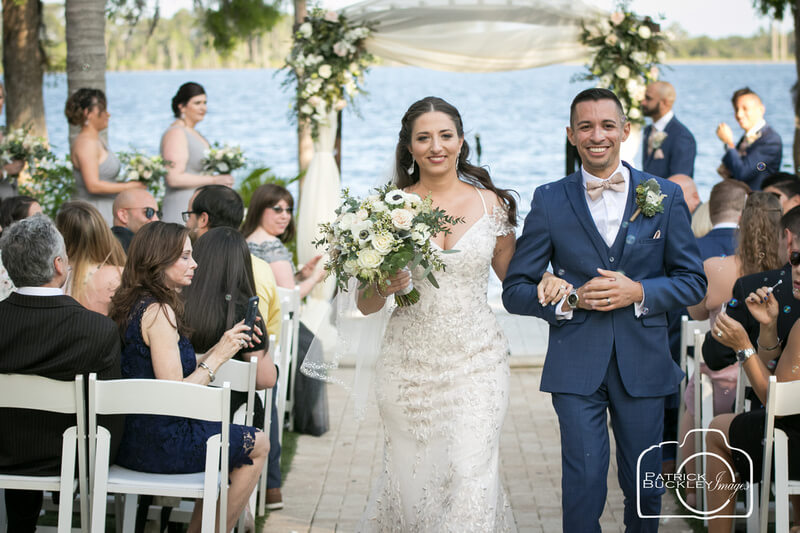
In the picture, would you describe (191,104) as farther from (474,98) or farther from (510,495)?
(474,98)

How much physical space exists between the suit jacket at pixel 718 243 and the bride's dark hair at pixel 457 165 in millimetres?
1778

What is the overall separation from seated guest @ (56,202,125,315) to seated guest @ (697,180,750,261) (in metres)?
3.39

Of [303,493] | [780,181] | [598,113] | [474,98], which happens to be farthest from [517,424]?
[474,98]

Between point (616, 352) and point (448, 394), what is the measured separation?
77 cm

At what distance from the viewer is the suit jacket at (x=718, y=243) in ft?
18.2

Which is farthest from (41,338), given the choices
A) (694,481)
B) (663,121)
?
(663,121)

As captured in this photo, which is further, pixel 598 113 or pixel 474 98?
pixel 474 98

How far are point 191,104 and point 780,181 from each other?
4601 mm

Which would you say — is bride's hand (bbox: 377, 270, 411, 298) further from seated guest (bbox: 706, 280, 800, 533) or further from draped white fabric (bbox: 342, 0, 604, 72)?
draped white fabric (bbox: 342, 0, 604, 72)

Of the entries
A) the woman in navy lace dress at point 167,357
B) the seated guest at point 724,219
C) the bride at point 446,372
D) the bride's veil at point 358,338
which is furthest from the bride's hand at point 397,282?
the seated guest at point 724,219

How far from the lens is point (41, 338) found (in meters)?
3.61

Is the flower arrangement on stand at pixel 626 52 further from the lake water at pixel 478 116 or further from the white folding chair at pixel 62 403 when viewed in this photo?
the lake water at pixel 478 116

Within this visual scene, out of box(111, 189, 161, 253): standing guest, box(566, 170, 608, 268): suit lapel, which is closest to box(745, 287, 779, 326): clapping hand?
box(566, 170, 608, 268): suit lapel

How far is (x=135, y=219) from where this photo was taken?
19.8ft
